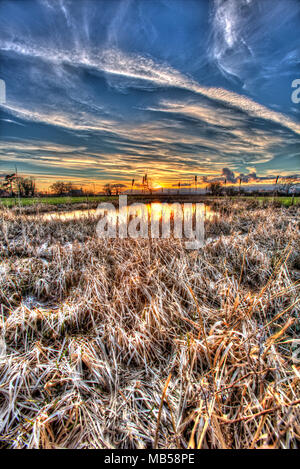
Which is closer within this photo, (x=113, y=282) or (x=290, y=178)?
(x=113, y=282)

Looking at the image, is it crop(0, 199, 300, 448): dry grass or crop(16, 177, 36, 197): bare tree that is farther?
crop(16, 177, 36, 197): bare tree

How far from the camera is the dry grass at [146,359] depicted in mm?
1659

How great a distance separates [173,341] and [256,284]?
2.39 m

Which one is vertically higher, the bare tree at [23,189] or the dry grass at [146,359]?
the bare tree at [23,189]

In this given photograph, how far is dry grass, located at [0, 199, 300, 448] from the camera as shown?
65.3 inches

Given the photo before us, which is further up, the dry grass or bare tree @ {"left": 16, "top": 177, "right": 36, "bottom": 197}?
bare tree @ {"left": 16, "top": 177, "right": 36, "bottom": 197}

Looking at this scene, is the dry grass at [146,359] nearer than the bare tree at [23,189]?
Yes

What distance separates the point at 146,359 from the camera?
2.47m

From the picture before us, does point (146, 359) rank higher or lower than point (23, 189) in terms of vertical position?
lower
